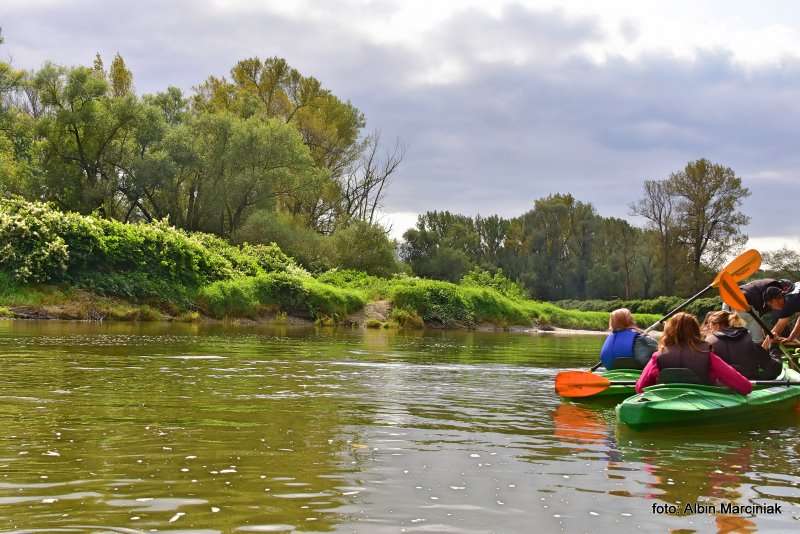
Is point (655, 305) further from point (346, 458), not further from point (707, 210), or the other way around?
point (346, 458)

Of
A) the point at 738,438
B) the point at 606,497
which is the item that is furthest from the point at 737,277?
the point at 606,497

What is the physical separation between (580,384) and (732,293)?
2426 millimetres

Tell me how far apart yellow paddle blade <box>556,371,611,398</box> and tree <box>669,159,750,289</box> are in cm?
5063

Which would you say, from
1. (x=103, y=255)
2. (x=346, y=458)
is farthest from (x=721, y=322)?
(x=103, y=255)

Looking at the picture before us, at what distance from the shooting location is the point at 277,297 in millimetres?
33781

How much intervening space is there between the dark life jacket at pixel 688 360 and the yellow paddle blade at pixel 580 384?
1672mm

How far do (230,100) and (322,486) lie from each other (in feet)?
170

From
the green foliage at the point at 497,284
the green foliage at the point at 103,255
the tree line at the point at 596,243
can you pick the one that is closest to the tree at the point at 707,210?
the tree line at the point at 596,243

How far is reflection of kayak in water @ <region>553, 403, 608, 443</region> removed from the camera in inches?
315

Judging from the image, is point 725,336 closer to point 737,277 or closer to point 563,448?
point 737,277

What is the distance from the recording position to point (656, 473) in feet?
20.7

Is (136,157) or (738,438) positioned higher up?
(136,157)

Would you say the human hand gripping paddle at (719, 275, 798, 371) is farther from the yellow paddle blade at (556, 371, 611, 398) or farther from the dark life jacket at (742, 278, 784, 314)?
the yellow paddle blade at (556, 371, 611, 398)

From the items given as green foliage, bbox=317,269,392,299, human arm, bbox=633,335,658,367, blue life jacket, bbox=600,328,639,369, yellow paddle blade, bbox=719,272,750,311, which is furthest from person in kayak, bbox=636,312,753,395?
green foliage, bbox=317,269,392,299
